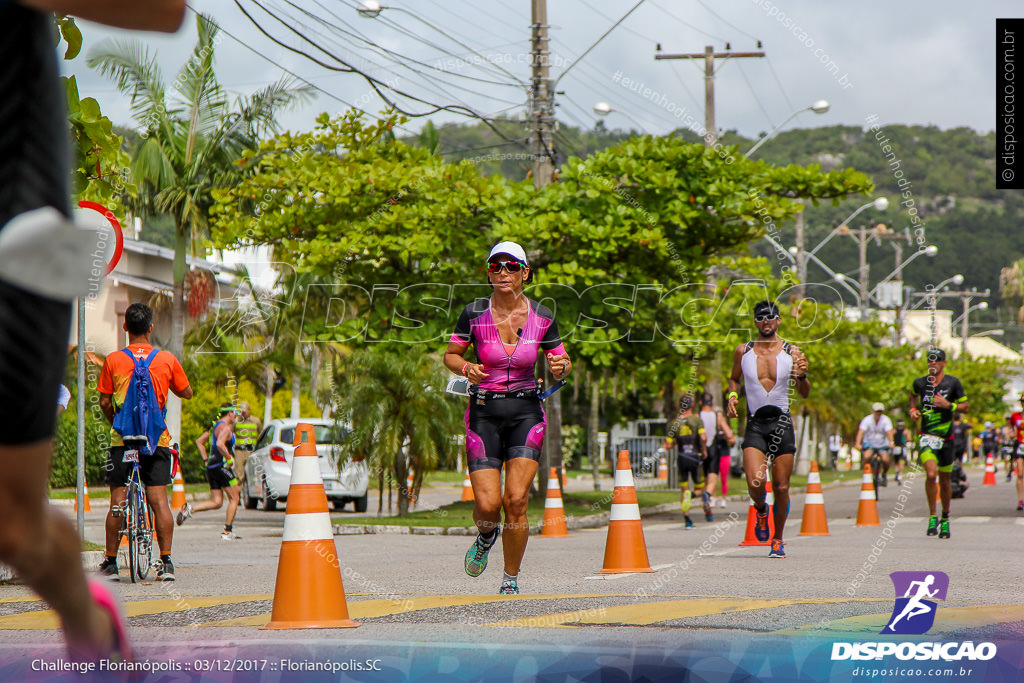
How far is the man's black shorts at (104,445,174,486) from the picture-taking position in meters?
9.09

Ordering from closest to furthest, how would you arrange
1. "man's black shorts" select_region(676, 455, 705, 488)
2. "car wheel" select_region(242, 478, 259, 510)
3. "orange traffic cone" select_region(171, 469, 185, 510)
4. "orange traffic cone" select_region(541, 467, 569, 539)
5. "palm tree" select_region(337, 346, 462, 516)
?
"orange traffic cone" select_region(541, 467, 569, 539), "palm tree" select_region(337, 346, 462, 516), "man's black shorts" select_region(676, 455, 705, 488), "orange traffic cone" select_region(171, 469, 185, 510), "car wheel" select_region(242, 478, 259, 510)

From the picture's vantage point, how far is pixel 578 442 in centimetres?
6047

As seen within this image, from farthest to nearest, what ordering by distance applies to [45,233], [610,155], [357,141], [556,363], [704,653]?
[357,141] → [610,155] → [556,363] → [704,653] → [45,233]

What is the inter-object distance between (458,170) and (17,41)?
1691cm

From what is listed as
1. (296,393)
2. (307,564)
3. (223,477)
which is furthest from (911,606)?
(296,393)

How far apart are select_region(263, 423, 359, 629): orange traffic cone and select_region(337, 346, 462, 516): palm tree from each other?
12.0 m

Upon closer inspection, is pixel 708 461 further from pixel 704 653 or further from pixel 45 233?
pixel 45 233

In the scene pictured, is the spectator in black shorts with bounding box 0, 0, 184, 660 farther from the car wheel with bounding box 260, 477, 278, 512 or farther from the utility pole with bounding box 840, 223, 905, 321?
the utility pole with bounding box 840, 223, 905, 321

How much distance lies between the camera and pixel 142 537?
930 centimetres

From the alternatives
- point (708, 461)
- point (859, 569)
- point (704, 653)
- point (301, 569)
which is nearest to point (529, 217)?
point (708, 461)

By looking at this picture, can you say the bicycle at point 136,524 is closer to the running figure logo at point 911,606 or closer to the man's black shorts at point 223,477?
the running figure logo at point 911,606

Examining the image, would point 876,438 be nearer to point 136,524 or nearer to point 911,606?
point 136,524

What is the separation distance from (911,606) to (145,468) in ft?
20.0

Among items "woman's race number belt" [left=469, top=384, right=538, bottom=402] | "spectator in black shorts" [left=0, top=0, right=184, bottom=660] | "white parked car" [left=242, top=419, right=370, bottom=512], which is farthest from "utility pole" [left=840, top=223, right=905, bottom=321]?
"spectator in black shorts" [left=0, top=0, right=184, bottom=660]
